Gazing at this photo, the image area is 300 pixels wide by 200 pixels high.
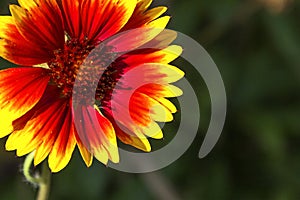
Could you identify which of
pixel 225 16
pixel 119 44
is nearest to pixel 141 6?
pixel 119 44

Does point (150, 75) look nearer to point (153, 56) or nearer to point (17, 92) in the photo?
point (153, 56)

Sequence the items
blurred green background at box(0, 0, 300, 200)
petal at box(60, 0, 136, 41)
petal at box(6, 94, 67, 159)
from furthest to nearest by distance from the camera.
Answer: blurred green background at box(0, 0, 300, 200)
petal at box(60, 0, 136, 41)
petal at box(6, 94, 67, 159)

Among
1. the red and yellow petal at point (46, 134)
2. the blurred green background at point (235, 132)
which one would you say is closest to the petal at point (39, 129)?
the red and yellow petal at point (46, 134)

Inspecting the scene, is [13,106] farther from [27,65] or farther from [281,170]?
[281,170]

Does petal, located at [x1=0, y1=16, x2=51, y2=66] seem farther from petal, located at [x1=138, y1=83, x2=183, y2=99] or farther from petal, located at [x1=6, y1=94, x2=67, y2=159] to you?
petal, located at [x1=138, y1=83, x2=183, y2=99]

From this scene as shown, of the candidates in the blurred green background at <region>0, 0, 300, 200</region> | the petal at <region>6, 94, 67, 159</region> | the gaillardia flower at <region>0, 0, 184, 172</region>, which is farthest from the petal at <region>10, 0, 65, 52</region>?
the blurred green background at <region>0, 0, 300, 200</region>

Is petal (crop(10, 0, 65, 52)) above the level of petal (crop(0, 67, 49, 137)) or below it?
above

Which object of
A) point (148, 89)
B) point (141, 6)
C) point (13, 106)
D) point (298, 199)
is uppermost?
point (141, 6)
